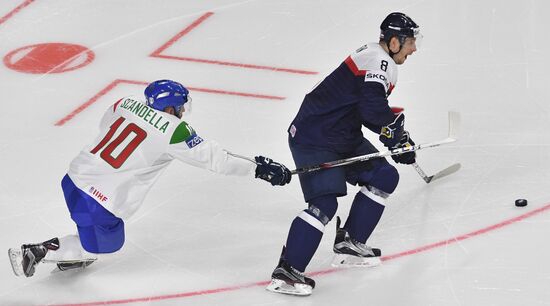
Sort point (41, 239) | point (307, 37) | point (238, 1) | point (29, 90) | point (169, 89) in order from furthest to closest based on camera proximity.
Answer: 1. point (238, 1)
2. point (307, 37)
3. point (29, 90)
4. point (41, 239)
5. point (169, 89)

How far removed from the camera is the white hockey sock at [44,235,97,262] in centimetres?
597

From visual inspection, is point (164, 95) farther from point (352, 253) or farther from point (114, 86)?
point (114, 86)

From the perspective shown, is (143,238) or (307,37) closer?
(143,238)

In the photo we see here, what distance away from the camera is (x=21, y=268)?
591 centimetres

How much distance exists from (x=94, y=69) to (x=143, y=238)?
7.85 ft

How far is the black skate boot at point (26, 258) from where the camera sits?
5.89m

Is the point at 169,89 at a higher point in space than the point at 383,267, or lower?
higher

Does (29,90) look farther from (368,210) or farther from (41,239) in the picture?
(368,210)

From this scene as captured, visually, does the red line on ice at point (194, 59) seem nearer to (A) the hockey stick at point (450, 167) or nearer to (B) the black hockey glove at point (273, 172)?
(A) the hockey stick at point (450, 167)

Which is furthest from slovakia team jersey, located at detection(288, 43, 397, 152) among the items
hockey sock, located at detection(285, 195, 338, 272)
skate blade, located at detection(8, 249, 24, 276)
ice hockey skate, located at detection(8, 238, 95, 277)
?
skate blade, located at detection(8, 249, 24, 276)

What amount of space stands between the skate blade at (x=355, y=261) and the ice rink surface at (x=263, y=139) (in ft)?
0.13

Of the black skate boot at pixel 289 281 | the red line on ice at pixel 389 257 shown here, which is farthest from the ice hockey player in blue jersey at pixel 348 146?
the red line on ice at pixel 389 257

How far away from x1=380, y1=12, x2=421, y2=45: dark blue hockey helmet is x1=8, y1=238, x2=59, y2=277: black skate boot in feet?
6.17

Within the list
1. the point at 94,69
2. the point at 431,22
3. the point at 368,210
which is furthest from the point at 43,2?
the point at 368,210
